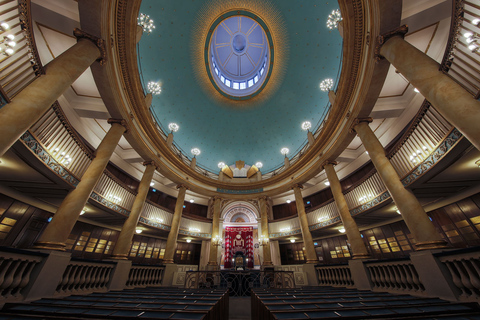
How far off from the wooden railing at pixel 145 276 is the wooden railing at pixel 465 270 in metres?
10.1

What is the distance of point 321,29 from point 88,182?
51.8ft

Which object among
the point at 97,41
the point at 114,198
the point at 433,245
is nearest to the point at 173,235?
the point at 114,198

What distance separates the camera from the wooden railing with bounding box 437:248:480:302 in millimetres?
3363

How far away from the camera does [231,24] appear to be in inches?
653

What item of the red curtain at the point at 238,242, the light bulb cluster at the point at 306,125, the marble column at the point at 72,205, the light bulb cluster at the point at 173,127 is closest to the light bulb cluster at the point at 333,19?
the light bulb cluster at the point at 306,125

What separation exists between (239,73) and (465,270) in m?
19.9

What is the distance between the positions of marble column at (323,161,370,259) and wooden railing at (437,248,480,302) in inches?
149

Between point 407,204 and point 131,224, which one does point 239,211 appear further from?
point 407,204

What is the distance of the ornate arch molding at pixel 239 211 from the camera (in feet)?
57.9

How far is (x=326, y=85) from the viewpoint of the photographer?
13.2m

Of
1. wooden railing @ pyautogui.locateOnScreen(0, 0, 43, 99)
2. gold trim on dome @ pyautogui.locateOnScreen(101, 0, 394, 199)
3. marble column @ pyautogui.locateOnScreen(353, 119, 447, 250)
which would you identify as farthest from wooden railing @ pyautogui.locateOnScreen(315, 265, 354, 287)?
wooden railing @ pyautogui.locateOnScreen(0, 0, 43, 99)

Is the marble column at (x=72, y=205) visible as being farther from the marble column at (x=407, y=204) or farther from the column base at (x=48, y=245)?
the marble column at (x=407, y=204)

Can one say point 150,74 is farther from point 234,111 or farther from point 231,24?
point 231,24

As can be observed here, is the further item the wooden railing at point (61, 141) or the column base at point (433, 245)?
the wooden railing at point (61, 141)
